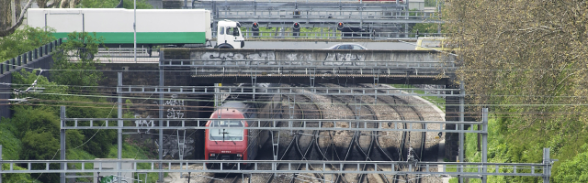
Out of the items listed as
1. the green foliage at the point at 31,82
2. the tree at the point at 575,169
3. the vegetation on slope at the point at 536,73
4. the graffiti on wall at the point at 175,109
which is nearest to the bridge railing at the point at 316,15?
the graffiti on wall at the point at 175,109

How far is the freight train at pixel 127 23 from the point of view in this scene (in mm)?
39188

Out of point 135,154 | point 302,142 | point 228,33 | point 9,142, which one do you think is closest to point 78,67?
point 135,154

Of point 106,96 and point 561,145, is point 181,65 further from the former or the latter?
point 561,145

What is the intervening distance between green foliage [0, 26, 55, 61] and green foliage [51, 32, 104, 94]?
1568mm

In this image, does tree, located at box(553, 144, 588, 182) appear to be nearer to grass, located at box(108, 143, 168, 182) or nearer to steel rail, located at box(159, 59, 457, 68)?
steel rail, located at box(159, 59, 457, 68)

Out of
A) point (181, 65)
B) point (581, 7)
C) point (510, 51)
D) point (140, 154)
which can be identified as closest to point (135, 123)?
point (140, 154)

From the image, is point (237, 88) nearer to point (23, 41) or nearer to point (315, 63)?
point (315, 63)

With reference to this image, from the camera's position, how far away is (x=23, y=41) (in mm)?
33438

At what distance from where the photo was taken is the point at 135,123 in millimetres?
34438

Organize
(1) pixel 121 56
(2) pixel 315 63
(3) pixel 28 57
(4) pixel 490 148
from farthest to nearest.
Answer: (1) pixel 121 56, (2) pixel 315 63, (4) pixel 490 148, (3) pixel 28 57

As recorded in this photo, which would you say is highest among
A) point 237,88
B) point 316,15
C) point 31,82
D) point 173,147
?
point 316,15

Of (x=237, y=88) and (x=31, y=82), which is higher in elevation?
(x=31, y=82)

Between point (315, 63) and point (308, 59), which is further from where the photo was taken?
point (308, 59)

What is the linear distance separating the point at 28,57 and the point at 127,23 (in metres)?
10.4
